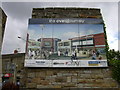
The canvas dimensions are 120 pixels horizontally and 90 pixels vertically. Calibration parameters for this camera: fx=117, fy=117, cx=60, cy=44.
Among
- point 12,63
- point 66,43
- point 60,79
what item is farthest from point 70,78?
point 12,63

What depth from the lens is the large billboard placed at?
6207mm

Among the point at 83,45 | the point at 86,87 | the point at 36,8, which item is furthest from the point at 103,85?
the point at 36,8

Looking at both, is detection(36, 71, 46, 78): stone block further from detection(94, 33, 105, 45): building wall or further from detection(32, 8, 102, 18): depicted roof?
detection(32, 8, 102, 18): depicted roof

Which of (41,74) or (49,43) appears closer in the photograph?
(41,74)

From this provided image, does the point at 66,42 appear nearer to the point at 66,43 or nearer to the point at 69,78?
the point at 66,43

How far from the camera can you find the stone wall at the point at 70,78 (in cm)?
593

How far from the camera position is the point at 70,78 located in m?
6.05

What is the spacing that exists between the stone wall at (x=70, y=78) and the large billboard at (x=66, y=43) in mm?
330

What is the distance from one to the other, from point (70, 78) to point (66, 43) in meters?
1.89

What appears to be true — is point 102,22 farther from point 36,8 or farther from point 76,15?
point 36,8

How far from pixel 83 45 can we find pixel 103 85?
7.56ft

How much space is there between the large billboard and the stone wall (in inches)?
13.0

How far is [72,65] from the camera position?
6.14 metres

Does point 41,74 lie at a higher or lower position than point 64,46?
lower
